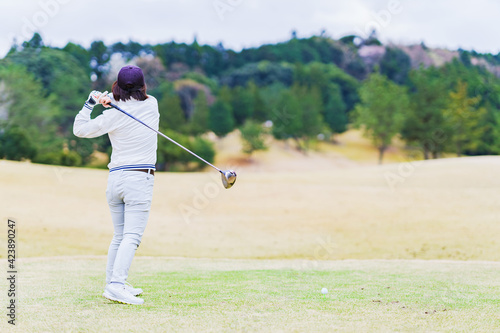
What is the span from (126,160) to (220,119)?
2007 inches

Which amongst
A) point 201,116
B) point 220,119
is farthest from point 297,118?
point 201,116

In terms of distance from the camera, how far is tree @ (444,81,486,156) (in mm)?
54219

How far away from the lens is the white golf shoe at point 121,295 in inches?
189

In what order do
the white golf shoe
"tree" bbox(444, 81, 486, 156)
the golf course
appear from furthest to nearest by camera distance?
"tree" bbox(444, 81, 486, 156) < the white golf shoe < the golf course

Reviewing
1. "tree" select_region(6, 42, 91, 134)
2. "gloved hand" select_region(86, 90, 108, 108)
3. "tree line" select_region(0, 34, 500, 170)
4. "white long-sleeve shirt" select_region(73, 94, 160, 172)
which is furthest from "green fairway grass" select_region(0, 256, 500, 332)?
"tree" select_region(6, 42, 91, 134)

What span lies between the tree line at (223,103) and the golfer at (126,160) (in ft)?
95.9

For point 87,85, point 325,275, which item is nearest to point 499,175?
point 325,275

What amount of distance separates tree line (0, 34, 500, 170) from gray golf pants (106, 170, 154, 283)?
29.4m

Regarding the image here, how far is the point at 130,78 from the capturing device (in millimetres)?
5066

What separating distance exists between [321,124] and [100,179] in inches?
1502

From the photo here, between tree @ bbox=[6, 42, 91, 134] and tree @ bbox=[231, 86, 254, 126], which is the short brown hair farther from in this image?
tree @ bbox=[231, 86, 254, 126]

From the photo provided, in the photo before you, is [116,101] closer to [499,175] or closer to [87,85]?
[499,175]

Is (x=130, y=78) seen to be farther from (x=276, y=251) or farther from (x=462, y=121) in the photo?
(x=462, y=121)

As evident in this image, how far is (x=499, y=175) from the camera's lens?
76.4 ft
